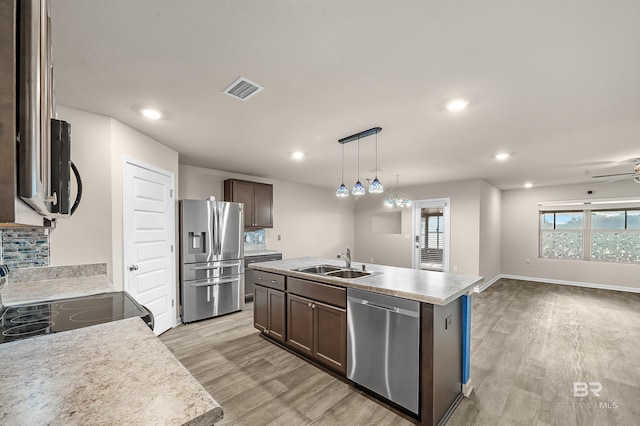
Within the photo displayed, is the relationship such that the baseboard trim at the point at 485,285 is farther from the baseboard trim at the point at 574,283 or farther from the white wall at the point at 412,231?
the white wall at the point at 412,231

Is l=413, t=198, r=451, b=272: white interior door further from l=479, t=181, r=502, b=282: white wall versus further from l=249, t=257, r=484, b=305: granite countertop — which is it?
l=249, t=257, r=484, b=305: granite countertop

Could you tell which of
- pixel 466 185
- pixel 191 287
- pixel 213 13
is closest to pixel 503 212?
pixel 466 185

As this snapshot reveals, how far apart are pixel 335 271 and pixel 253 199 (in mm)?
2791

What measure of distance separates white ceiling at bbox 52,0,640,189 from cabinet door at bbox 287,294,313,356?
71.8 inches

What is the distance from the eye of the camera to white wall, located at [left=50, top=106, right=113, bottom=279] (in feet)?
7.79

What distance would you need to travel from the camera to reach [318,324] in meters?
2.65

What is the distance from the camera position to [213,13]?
4.41ft

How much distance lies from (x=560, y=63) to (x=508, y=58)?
14.4 inches

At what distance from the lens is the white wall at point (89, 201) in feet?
7.79

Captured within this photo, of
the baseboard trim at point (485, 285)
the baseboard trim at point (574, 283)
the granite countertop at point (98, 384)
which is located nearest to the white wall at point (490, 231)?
the baseboard trim at point (485, 285)

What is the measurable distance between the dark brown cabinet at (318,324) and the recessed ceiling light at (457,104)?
1.86 metres

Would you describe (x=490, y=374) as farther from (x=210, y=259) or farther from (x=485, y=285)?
(x=485, y=285)

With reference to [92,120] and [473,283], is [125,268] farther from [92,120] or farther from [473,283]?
[473,283]

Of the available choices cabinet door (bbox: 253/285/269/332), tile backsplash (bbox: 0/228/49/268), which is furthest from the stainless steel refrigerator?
tile backsplash (bbox: 0/228/49/268)
